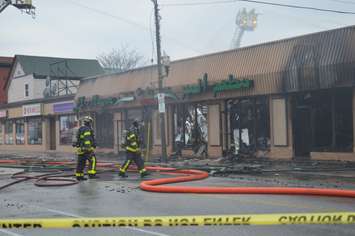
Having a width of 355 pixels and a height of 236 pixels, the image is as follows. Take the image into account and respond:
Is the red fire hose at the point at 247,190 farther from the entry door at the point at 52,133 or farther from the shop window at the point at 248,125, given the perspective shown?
the entry door at the point at 52,133

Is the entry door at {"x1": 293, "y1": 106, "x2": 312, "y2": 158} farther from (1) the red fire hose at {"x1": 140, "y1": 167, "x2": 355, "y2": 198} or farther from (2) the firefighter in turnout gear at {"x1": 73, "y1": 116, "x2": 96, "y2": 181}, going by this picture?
(2) the firefighter in turnout gear at {"x1": 73, "y1": 116, "x2": 96, "y2": 181}

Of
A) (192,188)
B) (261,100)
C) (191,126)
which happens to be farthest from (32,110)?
(192,188)

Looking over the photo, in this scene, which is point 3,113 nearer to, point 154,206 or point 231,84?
point 231,84

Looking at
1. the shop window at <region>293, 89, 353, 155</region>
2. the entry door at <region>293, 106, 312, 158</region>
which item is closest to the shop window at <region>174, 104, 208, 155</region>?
the entry door at <region>293, 106, 312, 158</region>

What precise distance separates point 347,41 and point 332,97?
2.25 m

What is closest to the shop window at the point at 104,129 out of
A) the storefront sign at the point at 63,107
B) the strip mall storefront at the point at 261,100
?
the strip mall storefront at the point at 261,100

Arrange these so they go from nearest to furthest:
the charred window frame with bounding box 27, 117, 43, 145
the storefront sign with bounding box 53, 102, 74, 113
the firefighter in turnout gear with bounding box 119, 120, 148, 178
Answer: the firefighter in turnout gear with bounding box 119, 120, 148, 178, the storefront sign with bounding box 53, 102, 74, 113, the charred window frame with bounding box 27, 117, 43, 145

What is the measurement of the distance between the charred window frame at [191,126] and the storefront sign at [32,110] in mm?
15512

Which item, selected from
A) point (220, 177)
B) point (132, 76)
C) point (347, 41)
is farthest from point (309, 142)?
point (132, 76)

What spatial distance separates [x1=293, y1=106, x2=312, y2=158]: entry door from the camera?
21.8 metres

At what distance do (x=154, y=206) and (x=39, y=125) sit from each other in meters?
32.6

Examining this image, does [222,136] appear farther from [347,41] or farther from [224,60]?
[347,41]

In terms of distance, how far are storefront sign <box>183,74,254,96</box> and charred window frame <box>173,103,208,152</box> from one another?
3.34 feet

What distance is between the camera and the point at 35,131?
41469mm
